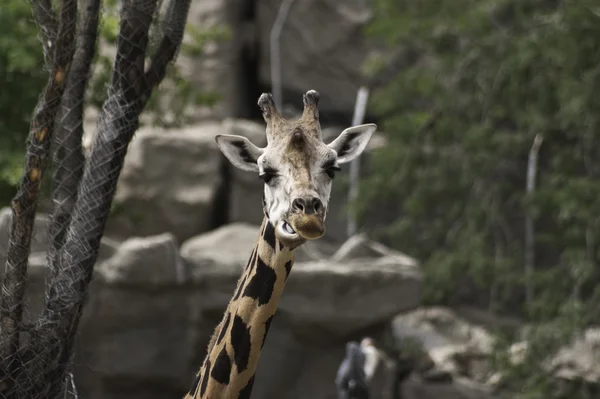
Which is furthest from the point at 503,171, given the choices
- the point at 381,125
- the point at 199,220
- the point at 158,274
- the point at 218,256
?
the point at 158,274

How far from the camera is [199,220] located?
57.9 feet

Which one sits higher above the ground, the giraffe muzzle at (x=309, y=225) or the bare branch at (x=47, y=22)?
the bare branch at (x=47, y=22)

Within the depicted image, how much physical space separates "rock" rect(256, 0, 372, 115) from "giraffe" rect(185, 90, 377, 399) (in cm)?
1571

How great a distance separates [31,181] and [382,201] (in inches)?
576

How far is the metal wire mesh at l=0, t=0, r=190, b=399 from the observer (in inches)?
217

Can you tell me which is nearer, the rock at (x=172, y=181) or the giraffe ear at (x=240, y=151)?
the giraffe ear at (x=240, y=151)

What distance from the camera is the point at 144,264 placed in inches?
461

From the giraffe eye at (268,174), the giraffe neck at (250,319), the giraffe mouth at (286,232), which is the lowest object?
the giraffe neck at (250,319)

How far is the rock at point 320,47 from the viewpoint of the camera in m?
20.5

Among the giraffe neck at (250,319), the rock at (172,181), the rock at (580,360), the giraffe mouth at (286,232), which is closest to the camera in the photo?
the giraffe mouth at (286,232)

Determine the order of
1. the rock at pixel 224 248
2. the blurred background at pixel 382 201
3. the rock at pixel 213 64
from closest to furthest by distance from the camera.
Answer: the blurred background at pixel 382 201
the rock at pixel 224 248
the rock at pixel 213 64

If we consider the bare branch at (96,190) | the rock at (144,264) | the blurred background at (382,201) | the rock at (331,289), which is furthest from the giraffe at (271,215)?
the rock at (331,289)

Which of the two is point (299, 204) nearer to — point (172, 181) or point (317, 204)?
point (317, 204)

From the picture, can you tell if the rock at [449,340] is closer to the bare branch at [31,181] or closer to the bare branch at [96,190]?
the bare branch at [96,190]
